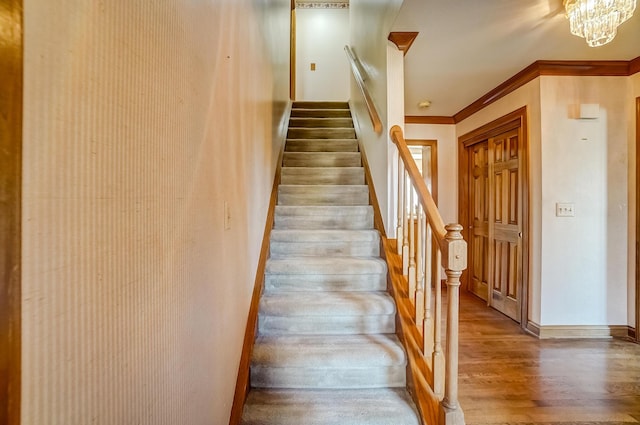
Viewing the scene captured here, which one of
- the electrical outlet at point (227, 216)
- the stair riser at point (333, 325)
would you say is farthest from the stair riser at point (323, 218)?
the electrical outlet at point (227, 216)

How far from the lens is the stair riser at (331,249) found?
2307 mm

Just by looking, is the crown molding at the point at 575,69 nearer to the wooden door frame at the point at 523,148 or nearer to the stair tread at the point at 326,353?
the wooden door frame at the point at 523,148

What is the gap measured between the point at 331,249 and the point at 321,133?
1.72 meters

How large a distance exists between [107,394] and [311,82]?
5640 mm

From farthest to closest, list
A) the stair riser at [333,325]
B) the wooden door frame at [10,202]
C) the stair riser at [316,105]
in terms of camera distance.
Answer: the stair riser at [316,105] → the stair riser at [333,325] → the wooden door frame at [10,202]

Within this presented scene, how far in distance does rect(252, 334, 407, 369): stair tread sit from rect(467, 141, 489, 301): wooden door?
256cm

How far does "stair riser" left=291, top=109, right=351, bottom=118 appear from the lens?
3936mm

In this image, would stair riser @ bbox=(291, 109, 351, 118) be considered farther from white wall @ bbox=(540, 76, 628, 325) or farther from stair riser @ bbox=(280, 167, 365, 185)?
white wall @ bbox=(540, 76, 628, 325)

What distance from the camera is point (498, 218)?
3.47 metres

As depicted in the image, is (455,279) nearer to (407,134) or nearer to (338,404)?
(338,404)

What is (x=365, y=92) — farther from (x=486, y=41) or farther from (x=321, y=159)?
(x=486, y=41)

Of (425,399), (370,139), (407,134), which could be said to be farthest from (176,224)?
(407,134)

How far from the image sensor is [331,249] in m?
2.33

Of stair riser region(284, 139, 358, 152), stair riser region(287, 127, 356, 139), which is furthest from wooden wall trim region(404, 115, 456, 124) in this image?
stair riser region(284, 139, 358, 152)
